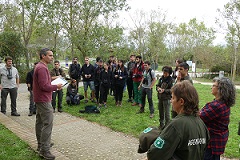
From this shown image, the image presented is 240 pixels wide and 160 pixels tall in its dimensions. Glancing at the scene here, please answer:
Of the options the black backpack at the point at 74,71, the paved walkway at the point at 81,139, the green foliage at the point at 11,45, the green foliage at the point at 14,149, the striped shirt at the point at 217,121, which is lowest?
the paved walkway at the point at 81,139

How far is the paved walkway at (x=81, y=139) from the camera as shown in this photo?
4.50 meters

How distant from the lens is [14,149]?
4.54m

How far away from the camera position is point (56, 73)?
7.77m

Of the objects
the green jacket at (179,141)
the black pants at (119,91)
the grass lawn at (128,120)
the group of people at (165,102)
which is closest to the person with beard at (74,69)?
the group of people at (165,102)

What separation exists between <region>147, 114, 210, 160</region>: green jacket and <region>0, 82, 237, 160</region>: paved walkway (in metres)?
2.68

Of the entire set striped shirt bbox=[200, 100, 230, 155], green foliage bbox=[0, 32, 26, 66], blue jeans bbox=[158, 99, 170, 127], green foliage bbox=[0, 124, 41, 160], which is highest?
green foliage bbox=[0, 32, 26, 66]

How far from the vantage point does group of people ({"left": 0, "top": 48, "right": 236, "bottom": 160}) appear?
5.93ft

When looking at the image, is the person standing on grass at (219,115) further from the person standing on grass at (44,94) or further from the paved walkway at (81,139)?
the person standing on grass at (44,94)

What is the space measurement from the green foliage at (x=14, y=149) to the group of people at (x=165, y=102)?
0.75ft

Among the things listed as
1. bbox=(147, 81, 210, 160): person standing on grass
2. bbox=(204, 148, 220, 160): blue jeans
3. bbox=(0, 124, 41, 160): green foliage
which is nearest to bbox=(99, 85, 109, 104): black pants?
bbox=(0, 124, 41, 160): green foliage

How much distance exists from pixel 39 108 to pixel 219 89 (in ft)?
10.0

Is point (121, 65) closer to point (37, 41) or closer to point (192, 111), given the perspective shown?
point (192, 111)

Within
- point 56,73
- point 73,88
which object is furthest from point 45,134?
point 73,88

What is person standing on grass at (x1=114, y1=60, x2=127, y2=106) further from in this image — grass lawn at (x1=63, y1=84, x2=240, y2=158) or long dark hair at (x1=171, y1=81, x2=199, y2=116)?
long dark hair at (x1=171, y1=81, x2=199, y2=116)
